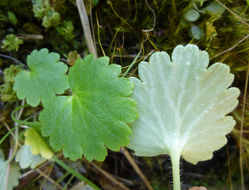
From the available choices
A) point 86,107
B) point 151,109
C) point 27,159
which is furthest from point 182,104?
point 27,159

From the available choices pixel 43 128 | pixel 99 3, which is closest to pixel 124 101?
pixel 43 128

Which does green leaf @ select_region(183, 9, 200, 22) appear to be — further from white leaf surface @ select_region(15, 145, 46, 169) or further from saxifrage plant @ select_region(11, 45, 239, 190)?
white leaf surface @ select_region(15, 145, 46, 169)

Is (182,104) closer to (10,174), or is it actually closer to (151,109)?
(151,109)

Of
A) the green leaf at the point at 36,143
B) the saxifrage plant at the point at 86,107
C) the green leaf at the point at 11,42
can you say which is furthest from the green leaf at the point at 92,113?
the green leaf at the point at 11,42

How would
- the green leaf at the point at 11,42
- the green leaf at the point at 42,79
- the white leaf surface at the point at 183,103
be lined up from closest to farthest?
the white leaf surface at the point at 183,103 → the green leaf at the point at 42,79 → the green leaf at the point at 11,42

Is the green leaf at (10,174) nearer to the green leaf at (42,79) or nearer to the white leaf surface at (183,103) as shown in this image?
the green leaf at (42,79)

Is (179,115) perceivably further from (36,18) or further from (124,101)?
(36,18)

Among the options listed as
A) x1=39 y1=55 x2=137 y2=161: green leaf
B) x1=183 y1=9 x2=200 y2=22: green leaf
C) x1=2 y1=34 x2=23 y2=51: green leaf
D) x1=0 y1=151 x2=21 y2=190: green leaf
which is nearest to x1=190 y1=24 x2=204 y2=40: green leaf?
x1=183 y1=9 x2=200 y2=22: green leaf
